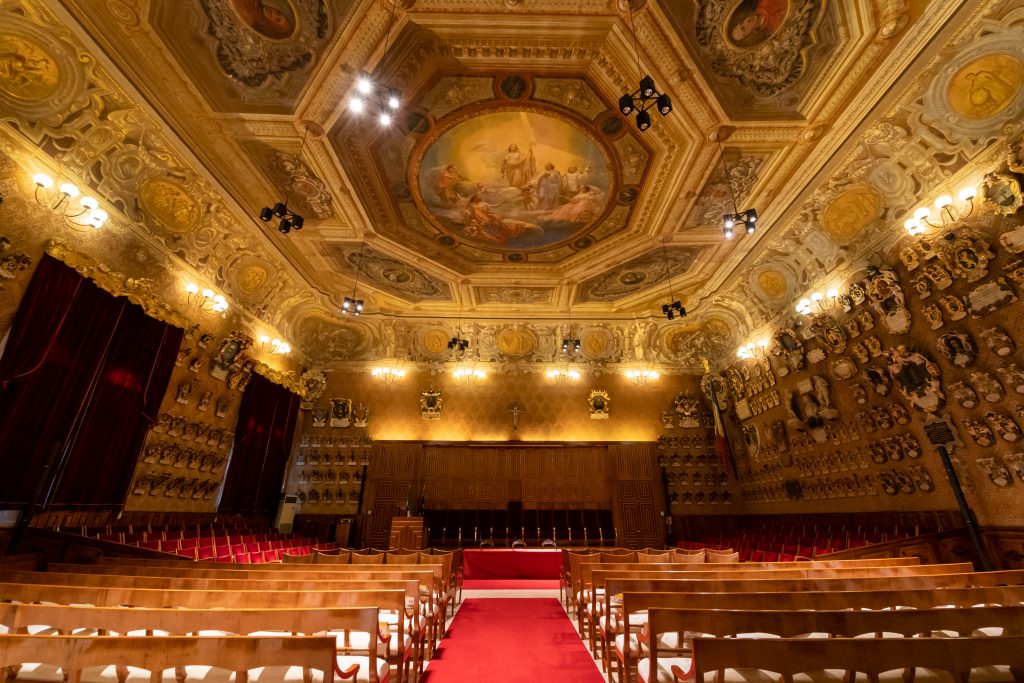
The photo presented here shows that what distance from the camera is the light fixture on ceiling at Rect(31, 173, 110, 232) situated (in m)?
7.94

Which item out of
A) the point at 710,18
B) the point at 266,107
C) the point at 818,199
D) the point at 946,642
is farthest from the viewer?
the point at 818,199

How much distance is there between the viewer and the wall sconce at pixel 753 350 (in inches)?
567

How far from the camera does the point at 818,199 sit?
1038cm

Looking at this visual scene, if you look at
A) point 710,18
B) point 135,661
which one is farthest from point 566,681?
point 710,18

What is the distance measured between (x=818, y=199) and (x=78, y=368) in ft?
57.9

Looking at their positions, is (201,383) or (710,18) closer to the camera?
(710,18)

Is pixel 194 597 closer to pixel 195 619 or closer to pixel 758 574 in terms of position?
pixel 195 619

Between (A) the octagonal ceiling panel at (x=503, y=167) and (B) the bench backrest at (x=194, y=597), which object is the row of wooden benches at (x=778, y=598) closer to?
(B) the bench backrest at (x=194, y=597)

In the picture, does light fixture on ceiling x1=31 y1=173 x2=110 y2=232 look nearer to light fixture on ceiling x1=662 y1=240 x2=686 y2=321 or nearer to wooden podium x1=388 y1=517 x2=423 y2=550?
wooden podium x1=388 y1=517 x2=423 y2=550

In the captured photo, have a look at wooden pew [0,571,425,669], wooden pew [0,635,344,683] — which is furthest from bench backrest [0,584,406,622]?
wooden pew [0,635,344,683]

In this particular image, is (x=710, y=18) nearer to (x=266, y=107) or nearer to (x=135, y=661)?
(x=266, y=107)

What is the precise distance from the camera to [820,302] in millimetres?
11609

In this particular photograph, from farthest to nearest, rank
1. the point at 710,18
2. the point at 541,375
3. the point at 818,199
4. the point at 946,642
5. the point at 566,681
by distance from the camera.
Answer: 1. the point at 541,375
2. the point at 818,199
3. the point at 710,18
4. the point at 566,681
5. the point at 946,642

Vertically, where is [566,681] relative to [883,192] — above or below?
below
